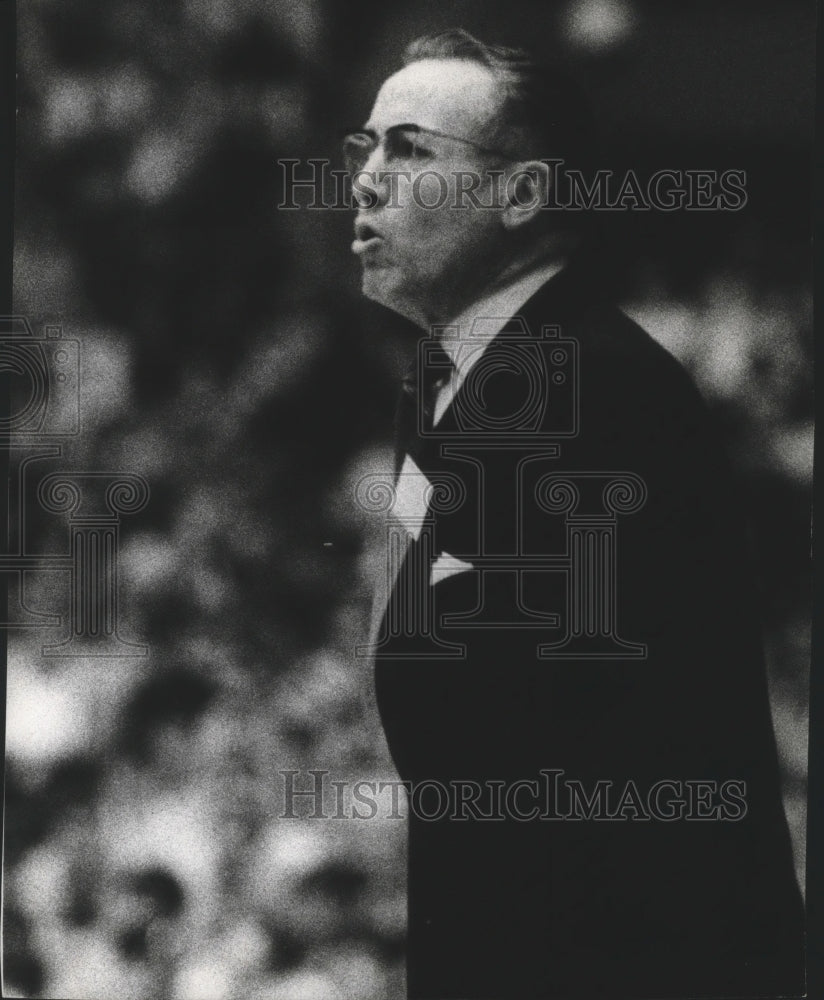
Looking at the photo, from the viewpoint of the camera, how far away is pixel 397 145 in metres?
2.07

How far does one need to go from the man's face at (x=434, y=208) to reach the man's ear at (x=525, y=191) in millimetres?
32

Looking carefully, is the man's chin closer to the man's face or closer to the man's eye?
the man's face

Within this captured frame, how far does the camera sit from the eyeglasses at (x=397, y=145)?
2070 millimetres

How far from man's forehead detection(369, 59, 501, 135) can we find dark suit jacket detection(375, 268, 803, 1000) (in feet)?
1.21

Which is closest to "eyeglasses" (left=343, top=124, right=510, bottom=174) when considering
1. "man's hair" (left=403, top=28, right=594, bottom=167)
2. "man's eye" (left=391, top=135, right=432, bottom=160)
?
"man's eye" (left=391, top=135, right=432, bottom=160)

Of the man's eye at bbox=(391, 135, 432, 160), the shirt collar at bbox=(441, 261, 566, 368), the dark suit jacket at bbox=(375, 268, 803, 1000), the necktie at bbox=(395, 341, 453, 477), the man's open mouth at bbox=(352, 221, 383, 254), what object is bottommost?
the dark suit jacket at bbox=(375, 268, 803, 1000)

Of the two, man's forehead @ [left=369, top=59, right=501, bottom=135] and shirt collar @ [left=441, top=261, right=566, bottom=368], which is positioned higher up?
man's forehead @ [left=369, top=59, right=501, bottom=135]

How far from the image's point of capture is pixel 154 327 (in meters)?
2.08

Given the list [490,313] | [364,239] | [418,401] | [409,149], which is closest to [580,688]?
[418,401]

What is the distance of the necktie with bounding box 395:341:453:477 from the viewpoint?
2072 millimetres

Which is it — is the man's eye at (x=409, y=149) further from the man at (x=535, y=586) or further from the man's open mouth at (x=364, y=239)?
the man's open mouth at (x=364, y=239)

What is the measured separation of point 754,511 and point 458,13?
113 cm

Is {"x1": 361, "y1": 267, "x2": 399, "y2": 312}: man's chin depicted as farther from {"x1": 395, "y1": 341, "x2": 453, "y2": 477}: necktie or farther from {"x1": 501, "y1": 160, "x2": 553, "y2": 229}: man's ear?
{"x1": 501, "y1": 160, "x2": 553, "y2": 229}: man's ear

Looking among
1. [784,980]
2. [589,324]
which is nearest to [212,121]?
[589,324]
